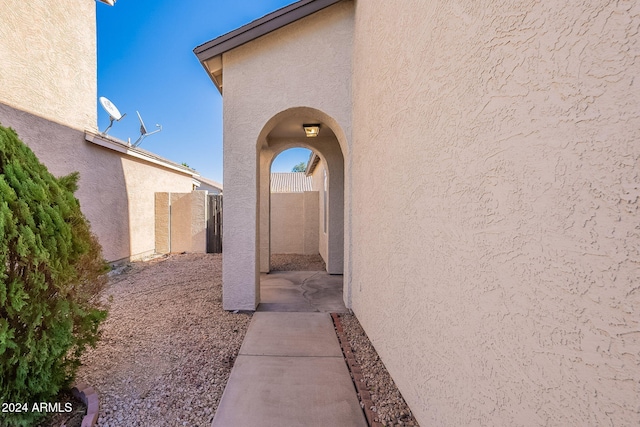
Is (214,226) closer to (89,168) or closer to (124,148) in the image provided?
(124,148)

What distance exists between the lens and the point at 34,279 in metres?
2.59

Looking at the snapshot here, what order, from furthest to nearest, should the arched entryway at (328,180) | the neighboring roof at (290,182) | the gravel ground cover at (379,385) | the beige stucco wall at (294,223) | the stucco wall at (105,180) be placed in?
the neighboring roof at (290,182) < the beige stucco wall at (294,223) < the arched entryway at (328,180) < the stucco wall at (105,180) < the gravel ground cover at (379,385)

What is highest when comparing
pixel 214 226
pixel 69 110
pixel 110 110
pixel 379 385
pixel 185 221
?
pixel 110 110

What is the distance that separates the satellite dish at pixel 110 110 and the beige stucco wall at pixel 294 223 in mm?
7301

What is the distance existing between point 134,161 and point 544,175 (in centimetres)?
1453

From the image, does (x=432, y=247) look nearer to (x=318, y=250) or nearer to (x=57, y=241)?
(x=57, y=241)

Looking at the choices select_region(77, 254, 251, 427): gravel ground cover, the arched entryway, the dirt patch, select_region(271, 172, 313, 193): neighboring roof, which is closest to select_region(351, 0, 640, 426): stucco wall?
select_region(77, 254, 251, 427): gravel ground cover

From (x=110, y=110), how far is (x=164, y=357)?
35.3 feet

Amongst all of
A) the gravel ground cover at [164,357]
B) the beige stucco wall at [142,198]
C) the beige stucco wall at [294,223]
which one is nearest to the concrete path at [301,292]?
the gravel ground cover at [164,357]

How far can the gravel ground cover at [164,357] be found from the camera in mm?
3172

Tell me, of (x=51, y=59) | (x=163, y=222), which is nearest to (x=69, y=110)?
(x=51, y=59)

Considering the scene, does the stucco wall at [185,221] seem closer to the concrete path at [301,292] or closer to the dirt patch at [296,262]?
the dirt patch at [296,262]

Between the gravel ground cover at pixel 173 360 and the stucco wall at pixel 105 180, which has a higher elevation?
the stucco wall at pixel 105 180

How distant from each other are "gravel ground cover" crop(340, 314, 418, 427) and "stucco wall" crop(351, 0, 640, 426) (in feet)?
0.86
